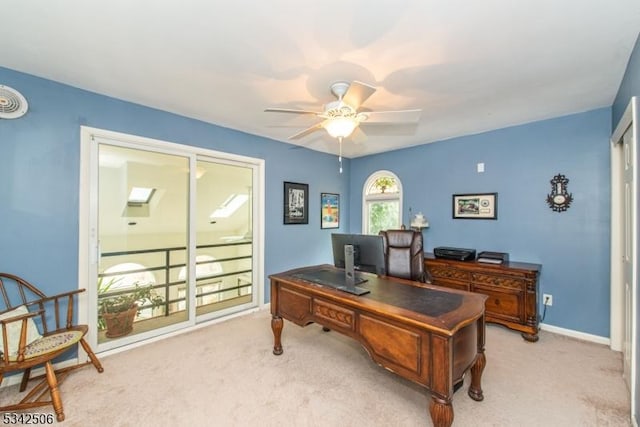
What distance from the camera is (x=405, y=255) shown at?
2.87 meters

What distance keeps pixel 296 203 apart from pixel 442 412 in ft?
10.7

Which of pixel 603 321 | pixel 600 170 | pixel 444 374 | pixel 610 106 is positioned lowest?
pixel 603 321

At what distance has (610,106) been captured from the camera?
9.02 ft

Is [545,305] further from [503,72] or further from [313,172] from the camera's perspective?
[313,172]

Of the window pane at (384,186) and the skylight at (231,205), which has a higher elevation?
the window pane at (384,186)

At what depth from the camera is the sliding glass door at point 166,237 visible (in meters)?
2.68

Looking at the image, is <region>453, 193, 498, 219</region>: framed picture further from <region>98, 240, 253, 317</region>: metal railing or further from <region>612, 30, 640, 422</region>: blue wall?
<region>98, 240, 253, 317</region>: metal railing

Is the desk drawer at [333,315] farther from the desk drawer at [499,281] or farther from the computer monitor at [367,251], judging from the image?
the desk drawer at [499,281]

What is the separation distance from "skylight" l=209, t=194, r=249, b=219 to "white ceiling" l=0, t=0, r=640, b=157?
4.76 ft

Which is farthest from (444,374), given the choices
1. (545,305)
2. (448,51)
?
(545,305)

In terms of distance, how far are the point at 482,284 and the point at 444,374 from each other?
6.87ft

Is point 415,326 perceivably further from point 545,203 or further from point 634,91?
point 545,203

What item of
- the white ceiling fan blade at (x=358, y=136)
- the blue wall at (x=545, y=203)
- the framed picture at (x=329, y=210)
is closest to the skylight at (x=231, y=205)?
the framed picture at (x=329, y=210)

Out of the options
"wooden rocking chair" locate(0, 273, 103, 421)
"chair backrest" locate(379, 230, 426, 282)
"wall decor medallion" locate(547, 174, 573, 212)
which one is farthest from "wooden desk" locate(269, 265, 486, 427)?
"wall decor medallion" locate(547, 174, 573, 212)
